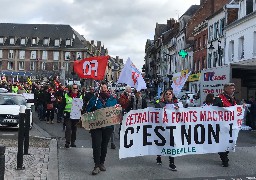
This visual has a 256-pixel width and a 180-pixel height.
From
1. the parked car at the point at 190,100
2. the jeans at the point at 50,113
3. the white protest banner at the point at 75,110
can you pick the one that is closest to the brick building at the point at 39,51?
the parked car at the point at 190,100

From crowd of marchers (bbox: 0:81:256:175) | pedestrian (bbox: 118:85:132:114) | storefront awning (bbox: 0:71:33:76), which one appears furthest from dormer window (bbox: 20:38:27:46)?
pedestrian (bbox: 118:85:132:114)

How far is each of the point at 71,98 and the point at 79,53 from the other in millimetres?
86919

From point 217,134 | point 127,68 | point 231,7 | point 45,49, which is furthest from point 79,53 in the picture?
point 217,134

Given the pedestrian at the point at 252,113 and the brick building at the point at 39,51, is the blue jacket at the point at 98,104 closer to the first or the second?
the pedestrian at the point at 252,113

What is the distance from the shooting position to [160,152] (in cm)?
918

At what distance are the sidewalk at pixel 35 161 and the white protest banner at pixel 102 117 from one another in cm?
114

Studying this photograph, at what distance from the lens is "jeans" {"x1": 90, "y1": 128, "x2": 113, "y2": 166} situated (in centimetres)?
862

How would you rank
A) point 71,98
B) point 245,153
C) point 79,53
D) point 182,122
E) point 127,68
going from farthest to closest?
point 79,53 < point 127,68 < point 71,98 < point 245,153 < point 182,122

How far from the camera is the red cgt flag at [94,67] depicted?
11027mm

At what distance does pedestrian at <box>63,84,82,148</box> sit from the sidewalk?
439mm

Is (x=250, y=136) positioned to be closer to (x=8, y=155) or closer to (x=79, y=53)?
(x=8, y=155)

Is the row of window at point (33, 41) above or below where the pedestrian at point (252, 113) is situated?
above

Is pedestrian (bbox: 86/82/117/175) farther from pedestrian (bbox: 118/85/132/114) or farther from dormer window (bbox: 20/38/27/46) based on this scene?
dormer window (bbox: 20/38/27/46)

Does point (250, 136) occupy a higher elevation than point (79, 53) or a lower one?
lower
